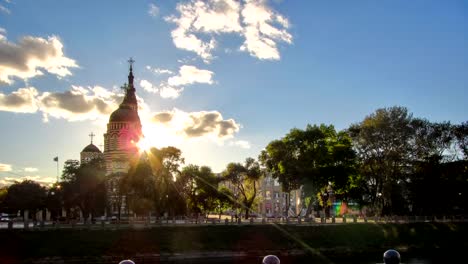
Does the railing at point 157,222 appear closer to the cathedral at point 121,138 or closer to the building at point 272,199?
the cathedral at point 121,138

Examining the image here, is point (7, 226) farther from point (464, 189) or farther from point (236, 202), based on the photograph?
point (464, 189)

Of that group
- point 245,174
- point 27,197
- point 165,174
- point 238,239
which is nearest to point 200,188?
point 245,174

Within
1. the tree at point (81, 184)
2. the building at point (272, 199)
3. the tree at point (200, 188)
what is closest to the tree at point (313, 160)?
the tree at point (200, 188)

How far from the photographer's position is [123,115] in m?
110

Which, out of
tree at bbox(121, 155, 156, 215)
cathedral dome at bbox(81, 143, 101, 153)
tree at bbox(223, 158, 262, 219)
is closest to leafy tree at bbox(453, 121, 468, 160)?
tree at bbox(223, 158, 262, 219)

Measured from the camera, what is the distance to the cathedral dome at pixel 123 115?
4313 inches

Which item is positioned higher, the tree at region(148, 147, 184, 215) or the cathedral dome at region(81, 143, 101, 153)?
the cathedral dome at region(81, 143, 101, 153)

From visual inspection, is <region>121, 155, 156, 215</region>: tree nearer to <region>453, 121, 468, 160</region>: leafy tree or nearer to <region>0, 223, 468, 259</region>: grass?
<region>0, 223, 468, 259</region>: grass

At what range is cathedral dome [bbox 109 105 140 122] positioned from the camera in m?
110

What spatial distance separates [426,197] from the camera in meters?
86.6

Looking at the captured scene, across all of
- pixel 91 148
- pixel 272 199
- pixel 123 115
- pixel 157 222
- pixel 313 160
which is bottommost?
pixel 157 222

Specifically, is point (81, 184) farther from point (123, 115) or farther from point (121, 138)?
point (123, 115)

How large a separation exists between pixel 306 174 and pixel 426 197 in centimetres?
2353

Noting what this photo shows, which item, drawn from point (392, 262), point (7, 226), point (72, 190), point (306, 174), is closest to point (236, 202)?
point (306, 174)
